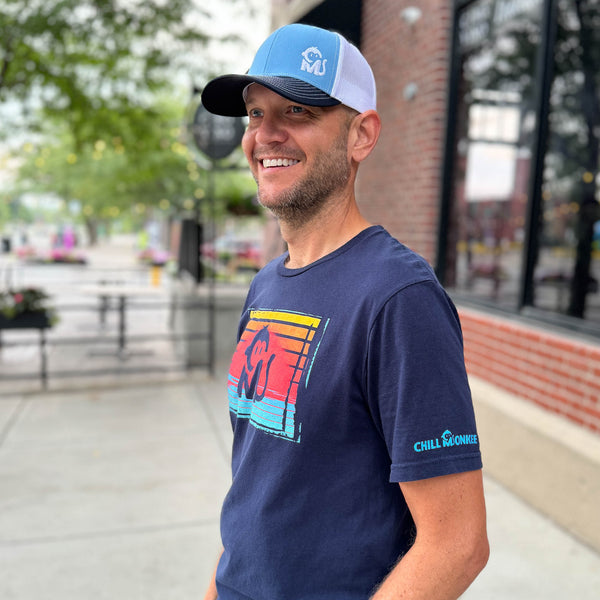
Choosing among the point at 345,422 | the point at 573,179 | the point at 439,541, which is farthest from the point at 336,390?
the point at 573,179

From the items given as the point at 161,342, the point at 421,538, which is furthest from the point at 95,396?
the point at 421,538

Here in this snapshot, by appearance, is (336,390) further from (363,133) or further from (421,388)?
(363,133)

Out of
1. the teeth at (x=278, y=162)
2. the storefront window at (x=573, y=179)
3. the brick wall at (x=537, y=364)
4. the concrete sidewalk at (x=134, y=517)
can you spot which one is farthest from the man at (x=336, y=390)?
the storefront window at (x=573, y=179)

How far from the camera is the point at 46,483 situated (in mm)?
4480

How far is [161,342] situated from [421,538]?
9130 millimetres

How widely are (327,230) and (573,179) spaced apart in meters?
5.15

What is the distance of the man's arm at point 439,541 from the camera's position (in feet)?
3.50

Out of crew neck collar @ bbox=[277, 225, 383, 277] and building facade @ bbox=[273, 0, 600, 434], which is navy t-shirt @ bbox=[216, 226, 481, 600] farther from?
building facade @ bbox=[273, 0, 600, 434]

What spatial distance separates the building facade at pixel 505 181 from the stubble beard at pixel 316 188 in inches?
123

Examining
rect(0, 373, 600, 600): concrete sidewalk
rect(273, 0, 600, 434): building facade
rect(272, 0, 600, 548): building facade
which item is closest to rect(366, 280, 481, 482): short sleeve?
rect(0, 373, 600, 600): concrete sidewalk

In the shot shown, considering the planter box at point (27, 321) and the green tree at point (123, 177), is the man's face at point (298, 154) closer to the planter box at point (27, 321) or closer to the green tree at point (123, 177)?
the planter box at point (27, 321)

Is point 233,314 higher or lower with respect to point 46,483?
higher

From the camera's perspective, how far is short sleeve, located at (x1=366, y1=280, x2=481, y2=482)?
1.04 m

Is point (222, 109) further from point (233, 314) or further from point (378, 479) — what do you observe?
point (233, 314)
